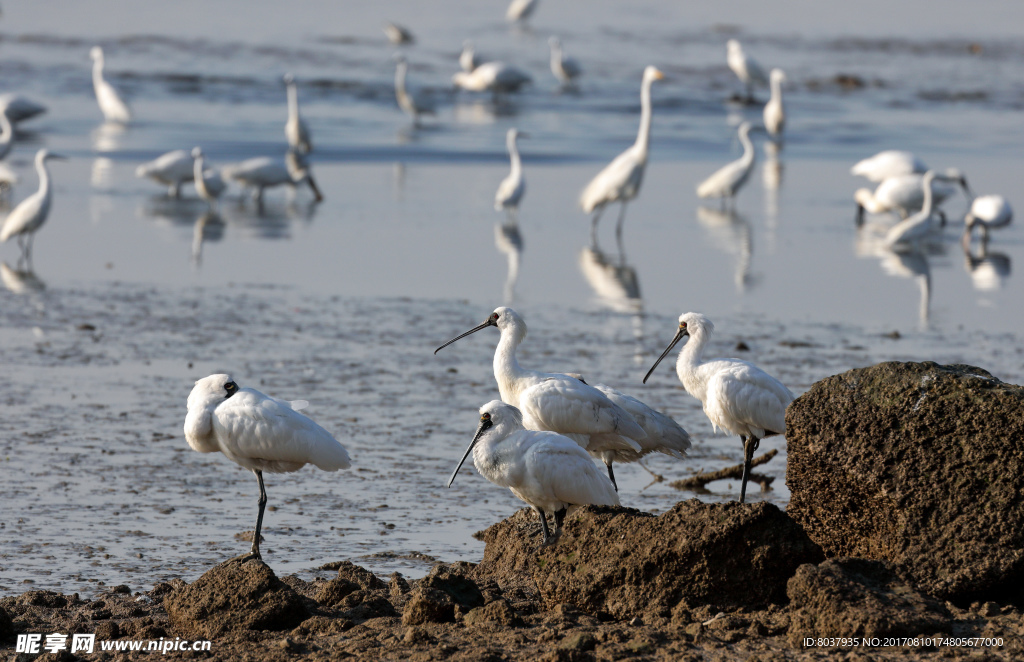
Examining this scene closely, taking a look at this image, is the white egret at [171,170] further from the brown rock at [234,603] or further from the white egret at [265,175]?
the brown rock at [234,603]

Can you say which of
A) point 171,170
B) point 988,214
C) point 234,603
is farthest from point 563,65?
point 234,603

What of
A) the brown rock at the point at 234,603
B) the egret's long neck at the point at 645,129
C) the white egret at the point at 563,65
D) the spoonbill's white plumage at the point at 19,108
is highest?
the white egret at the point at 563,65

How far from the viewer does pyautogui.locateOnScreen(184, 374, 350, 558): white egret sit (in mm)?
6766

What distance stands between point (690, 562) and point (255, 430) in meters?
2.38

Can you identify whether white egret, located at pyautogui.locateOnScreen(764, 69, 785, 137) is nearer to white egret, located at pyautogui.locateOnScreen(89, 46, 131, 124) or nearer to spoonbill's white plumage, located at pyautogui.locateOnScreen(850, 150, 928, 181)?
spoonbill's white plumage, located at pyautogui.locateOnScreen(850, 150, 928, 181)

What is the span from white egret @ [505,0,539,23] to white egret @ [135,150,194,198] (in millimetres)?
44358

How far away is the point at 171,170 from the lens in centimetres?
1964

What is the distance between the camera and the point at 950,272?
1599 centimetres

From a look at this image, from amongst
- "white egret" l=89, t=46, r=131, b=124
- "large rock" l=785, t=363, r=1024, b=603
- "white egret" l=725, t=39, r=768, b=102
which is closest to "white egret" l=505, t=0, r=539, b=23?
"white egret" l=725, t=39, r=768, b=102

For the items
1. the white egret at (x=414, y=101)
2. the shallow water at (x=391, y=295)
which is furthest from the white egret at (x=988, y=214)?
Result: the white egret at (x=414, y=101)

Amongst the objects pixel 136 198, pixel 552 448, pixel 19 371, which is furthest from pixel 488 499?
pixel 136 198

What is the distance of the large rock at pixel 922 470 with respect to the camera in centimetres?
554

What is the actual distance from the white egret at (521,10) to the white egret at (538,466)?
189 feet

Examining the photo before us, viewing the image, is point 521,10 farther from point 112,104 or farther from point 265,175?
point 265,175
